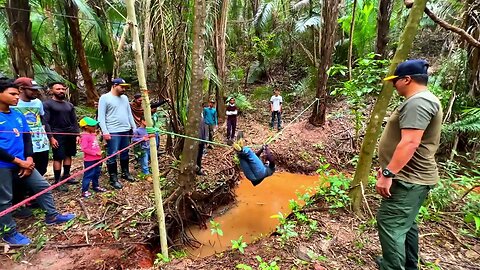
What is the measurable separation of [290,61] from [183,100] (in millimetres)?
10253

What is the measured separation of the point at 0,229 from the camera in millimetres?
3100

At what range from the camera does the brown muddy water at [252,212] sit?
169 inches

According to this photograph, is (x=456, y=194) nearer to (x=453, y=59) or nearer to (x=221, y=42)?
(x=453, y=59)

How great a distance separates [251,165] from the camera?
3.47m

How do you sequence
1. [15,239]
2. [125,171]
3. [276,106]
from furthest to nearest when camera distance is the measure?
[276,106] → [125,171] → [15,239]

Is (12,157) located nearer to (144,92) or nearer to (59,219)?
(59,219)

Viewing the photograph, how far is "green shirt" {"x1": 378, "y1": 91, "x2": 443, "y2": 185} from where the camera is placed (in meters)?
1.99

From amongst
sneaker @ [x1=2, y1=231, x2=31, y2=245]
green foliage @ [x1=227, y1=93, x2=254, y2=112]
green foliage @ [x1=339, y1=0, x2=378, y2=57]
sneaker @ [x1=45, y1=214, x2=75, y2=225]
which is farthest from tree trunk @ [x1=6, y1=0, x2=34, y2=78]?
green foliage @ [x1=339, y1=0, x2=378, y2=57]

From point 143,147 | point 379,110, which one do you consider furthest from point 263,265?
point 143,147

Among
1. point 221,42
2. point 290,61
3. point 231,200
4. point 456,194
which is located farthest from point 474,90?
point 290,61

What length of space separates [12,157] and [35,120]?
93 centimetres

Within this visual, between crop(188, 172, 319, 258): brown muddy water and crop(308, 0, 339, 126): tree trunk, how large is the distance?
2.14 metres

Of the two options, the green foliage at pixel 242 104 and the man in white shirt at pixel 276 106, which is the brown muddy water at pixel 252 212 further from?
the green foliage at pixel 242 104

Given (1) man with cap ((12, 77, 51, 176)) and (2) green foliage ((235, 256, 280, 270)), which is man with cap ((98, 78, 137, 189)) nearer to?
(1) man with cap ((12, 77, 51, 176))
